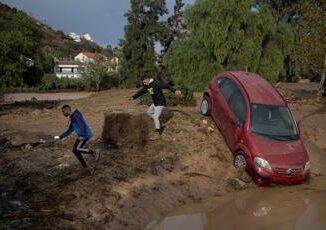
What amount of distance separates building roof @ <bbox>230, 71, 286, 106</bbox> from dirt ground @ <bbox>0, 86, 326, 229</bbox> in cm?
177

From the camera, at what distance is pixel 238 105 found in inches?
557

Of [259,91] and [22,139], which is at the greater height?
[259,91]

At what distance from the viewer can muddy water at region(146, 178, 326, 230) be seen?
979 cm

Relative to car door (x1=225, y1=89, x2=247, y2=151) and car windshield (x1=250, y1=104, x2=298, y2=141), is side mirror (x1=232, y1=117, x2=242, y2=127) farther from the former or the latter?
car windshield (x1=250, y1=104, x2=298, y2=141)

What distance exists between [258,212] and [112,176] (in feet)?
11.2

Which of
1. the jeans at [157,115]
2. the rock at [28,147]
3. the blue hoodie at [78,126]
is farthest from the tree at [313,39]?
the blue hoodie at [78,126]

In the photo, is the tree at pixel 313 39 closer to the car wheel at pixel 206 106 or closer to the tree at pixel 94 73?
the car wheel at pixel 206 106

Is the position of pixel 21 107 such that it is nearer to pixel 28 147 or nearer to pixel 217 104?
pixel 28 147

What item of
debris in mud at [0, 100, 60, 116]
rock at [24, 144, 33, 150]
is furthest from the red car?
debris in mud at [0, 100, 60, 116]

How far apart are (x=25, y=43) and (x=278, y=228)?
17.9 metres

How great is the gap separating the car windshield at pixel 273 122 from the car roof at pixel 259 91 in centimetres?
21

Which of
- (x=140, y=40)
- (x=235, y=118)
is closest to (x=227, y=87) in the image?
(x=235, y=118)

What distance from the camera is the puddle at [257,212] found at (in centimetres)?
978

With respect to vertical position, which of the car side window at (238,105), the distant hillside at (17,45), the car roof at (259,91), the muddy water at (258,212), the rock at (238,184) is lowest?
the muddy water at (258,212)
